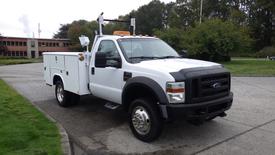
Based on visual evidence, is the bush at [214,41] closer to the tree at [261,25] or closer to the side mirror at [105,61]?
the side mirror at [105,61]

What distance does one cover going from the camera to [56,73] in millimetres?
8617

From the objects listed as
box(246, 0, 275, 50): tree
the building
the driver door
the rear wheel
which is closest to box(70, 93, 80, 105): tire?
the rear wheel

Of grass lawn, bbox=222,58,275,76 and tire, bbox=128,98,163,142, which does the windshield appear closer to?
tire, bbox=128,98,163,142

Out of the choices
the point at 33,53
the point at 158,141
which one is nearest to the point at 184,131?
the point at 158,141

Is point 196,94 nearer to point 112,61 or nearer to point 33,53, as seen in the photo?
point 112,61

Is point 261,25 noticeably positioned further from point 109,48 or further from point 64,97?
point 109,48

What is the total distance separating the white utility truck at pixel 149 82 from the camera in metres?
5.07

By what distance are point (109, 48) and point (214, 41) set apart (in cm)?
2017

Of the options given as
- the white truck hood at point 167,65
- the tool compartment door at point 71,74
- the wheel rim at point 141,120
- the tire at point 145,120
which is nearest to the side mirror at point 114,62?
the white truck hood at point 167,65

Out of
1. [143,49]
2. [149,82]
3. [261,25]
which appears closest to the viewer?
[149,82]

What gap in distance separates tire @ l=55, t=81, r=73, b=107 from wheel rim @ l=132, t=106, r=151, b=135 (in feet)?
10.6

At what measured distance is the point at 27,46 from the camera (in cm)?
7356

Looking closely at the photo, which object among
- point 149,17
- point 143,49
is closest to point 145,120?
point 143,49

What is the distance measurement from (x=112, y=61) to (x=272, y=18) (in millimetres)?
65022
